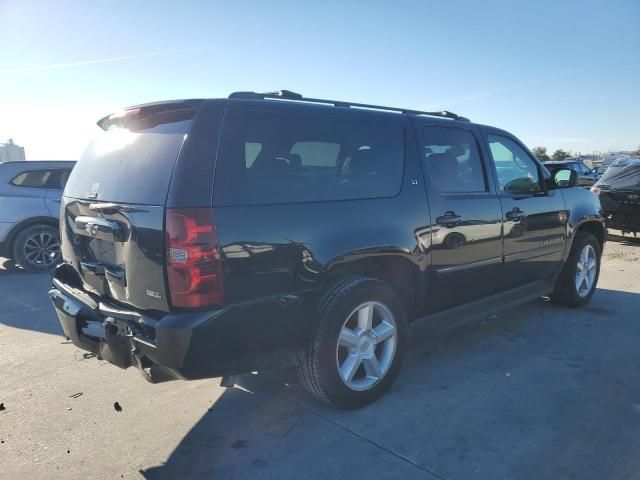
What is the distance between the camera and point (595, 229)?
18.6 ft

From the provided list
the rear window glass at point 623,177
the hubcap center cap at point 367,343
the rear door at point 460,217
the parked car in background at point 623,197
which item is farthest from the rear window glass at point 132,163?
the rear window glass at point 623,177

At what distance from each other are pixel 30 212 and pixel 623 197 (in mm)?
10517

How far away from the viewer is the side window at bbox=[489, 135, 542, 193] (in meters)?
4.39

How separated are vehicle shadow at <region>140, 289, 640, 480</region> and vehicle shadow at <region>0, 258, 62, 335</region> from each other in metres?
2.72

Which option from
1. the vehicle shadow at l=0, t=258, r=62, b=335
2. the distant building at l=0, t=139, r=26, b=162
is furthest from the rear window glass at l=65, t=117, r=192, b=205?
the distant building at l=0, t=139, r=26, b=162

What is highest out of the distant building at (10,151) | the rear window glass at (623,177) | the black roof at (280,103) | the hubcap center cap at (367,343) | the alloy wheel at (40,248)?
the distant building at (10,151)

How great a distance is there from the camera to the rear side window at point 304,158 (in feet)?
8.67

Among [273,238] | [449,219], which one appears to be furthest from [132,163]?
[449,219]

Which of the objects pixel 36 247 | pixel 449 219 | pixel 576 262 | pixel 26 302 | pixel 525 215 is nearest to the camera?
pixel 449 219

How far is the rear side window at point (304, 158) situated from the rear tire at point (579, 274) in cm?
292

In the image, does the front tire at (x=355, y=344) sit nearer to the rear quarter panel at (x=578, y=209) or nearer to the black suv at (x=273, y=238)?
the black suv at (x=273, y=238)

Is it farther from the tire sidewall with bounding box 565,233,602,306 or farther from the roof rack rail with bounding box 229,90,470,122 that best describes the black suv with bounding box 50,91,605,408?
the tire sidewall with bounding box 565,233,602,306

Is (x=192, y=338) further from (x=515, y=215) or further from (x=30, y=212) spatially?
(x=30, y=212)

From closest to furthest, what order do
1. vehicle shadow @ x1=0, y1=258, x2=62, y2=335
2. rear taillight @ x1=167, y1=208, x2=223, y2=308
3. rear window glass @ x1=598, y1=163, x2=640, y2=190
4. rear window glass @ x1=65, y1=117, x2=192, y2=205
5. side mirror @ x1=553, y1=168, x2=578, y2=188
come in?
rear taillight @ x1=167, y1=208, x2=223, y2=308
rear window glass @ x1=65, y1=117, x2=192, y2=205
side mirror @ x1=553, y1=168, x2=578, y2=188
vehicle shadow @ x1=0, y1=258, x2=62, y2=335
rear window glass @ x1=598, y1=163, x2=640, y2=190
